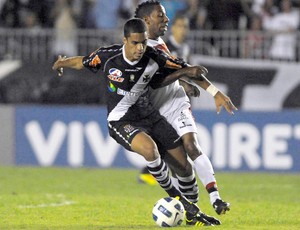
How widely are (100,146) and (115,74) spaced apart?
343 inches

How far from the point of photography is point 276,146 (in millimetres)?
18156

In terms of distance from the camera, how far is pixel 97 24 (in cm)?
1988

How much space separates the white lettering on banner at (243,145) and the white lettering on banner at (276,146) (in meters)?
0.16

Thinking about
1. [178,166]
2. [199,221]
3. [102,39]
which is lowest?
[199,221]

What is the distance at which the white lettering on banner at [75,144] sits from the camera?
1883 cm

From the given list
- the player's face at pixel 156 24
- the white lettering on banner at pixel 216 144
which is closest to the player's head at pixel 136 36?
the player's face at pixel 156 24

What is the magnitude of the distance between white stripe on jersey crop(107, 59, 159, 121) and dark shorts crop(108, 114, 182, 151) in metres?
0.09

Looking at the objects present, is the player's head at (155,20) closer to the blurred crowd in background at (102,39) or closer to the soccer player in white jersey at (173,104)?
the soccer player in white jersey at (173,104)

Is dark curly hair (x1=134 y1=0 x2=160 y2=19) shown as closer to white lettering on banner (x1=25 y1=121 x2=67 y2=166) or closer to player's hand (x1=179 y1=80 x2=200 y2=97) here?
player's hand (x1=179 y1=80 x2=200 y2=97)

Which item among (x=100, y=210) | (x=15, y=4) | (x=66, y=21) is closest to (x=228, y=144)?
(x=66, y=21)

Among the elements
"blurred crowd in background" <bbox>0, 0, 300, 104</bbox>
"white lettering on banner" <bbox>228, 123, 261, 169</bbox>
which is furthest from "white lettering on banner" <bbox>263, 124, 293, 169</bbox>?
"blurred crowd in background" <bbox>0, 0, 300, 104</bbox>

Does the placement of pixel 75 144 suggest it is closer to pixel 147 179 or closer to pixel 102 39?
pixel 102 39

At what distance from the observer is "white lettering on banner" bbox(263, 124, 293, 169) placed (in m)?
18.2

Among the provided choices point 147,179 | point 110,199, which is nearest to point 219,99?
point 110,199
